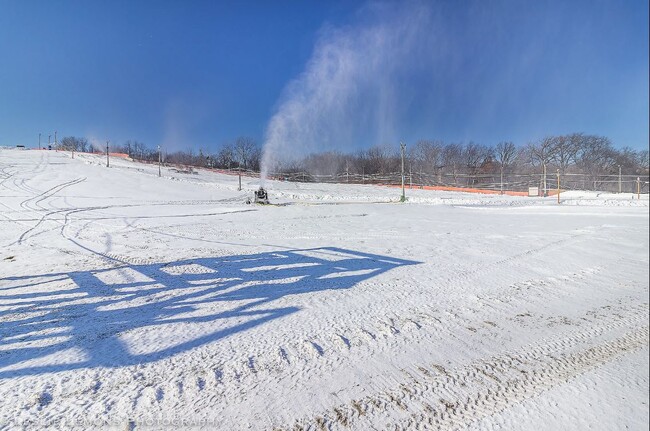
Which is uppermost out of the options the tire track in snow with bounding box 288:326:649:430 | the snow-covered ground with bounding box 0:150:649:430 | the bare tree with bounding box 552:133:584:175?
the bare tree with bounding box 552:133:584:175

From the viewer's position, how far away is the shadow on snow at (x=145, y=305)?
2.67m

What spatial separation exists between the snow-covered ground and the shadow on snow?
2 cm

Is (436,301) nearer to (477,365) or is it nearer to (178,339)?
(477,365)

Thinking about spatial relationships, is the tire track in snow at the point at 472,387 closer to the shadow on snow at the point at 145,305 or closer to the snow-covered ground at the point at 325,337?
the snow-covered ground at the point at 325,337


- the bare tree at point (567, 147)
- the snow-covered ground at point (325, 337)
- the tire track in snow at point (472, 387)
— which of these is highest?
the bare tree at point (567, 147)

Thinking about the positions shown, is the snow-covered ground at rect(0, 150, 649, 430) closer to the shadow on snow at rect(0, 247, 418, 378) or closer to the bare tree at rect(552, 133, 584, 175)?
the shadow on snow at rect(0, 247, 418, 378)

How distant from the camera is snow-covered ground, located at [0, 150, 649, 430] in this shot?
2043mm

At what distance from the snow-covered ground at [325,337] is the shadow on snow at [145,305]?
2 centimetres

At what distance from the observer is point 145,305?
364 centimetres

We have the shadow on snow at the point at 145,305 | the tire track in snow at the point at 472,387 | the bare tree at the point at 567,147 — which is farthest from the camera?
the bare tree at the point at 567,147

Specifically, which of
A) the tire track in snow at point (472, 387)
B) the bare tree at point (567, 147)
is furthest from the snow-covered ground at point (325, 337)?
the bare tree at point (567, 147)

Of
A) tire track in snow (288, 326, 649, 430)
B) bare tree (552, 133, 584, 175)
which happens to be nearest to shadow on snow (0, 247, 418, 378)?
tire track in snow (288, 326, 649, 430)

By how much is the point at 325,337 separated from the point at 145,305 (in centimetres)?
198

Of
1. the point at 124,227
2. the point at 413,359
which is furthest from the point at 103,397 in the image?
the point at 124,227
